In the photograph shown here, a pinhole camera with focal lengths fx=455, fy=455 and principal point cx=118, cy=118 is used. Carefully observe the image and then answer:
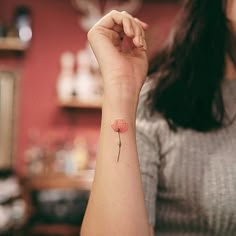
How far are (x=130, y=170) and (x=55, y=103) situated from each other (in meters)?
2.63

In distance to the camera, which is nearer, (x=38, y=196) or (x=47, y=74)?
(x=38, y=196)

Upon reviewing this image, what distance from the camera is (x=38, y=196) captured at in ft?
9.93

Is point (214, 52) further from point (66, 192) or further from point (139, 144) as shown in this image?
point (66, 192)

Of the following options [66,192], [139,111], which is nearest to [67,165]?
[66,192]

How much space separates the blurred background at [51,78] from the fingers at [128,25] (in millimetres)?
2273

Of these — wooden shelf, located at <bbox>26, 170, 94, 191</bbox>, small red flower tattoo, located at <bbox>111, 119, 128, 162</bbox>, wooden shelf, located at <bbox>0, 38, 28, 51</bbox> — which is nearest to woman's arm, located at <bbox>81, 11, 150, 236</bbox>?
small red flower tattoo, located at <bbox>111, 119, 128, 162</bbox>

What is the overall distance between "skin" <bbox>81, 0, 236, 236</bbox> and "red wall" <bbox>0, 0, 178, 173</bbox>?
2485mm

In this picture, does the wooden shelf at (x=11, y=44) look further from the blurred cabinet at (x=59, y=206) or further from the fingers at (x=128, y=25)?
the fingers at (x=128, y=25)

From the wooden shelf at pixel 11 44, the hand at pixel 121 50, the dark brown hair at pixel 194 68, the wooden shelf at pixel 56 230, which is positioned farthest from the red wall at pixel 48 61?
the hand at pixel 121 50

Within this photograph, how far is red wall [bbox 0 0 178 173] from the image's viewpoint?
3.44m

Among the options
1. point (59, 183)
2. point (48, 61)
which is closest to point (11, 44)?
point (48, 61)

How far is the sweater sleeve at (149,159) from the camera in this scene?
963mm

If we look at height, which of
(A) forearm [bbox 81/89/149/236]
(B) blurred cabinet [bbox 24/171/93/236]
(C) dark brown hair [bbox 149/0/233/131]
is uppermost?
(C) dark brown hair [bbox 149/0/233/131]

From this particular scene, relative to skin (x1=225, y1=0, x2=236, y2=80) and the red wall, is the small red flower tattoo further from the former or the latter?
the red wall
